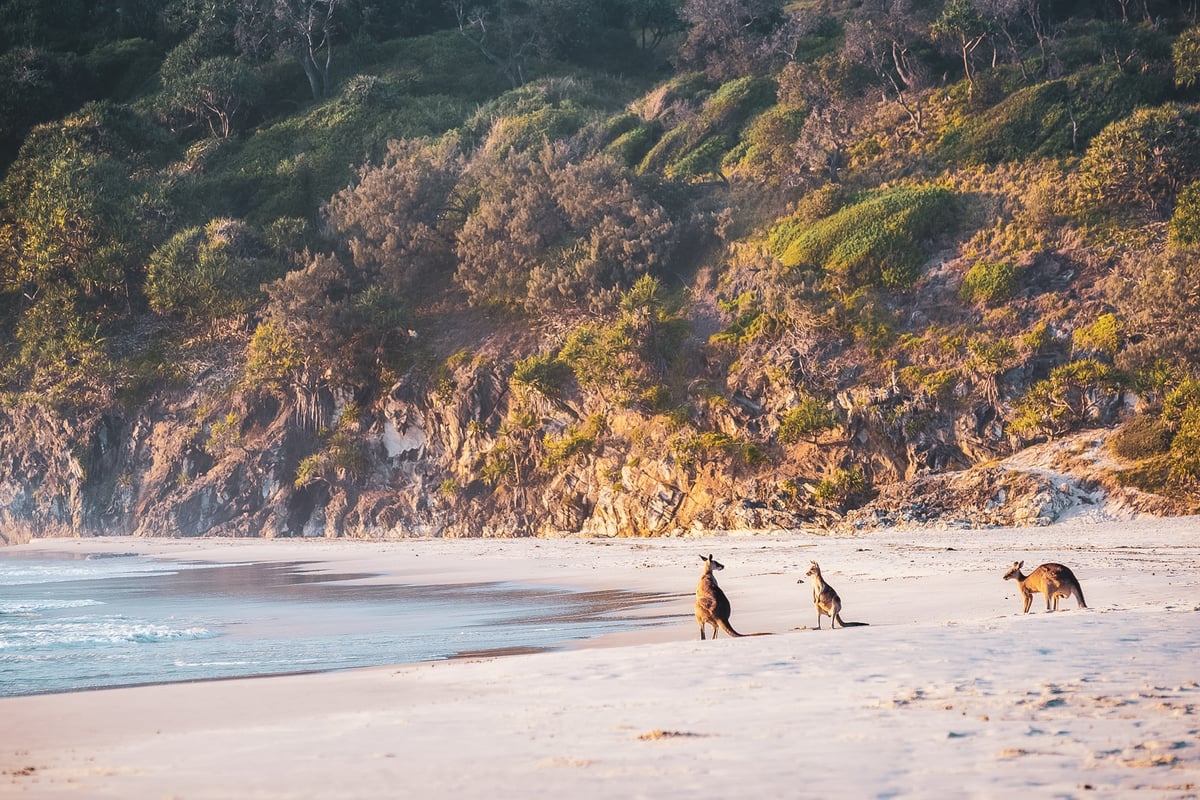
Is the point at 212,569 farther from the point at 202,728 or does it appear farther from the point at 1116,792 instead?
the point at 1116,792

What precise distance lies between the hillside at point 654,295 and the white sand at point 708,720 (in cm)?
1330

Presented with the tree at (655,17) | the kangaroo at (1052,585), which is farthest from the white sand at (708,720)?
the tree at (655,17)

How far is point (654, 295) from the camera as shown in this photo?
2894 cm

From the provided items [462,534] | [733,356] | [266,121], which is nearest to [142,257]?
[266,121]

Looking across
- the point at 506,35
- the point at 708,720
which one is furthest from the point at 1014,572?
the point at 506,35

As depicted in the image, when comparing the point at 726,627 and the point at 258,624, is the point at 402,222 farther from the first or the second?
the point at 726,627

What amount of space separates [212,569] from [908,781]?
20779 millimetres

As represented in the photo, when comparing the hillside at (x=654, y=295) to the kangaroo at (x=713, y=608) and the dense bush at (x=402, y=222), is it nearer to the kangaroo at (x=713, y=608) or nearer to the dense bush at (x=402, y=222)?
the dense bush at (x=402, y=222)

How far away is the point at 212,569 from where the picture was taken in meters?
23.1

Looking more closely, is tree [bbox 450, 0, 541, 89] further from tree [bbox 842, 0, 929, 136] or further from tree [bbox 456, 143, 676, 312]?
tree [bbox 456, 143, 676, 312]

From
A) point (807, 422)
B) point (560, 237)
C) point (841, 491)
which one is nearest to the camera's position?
point (841, 491)

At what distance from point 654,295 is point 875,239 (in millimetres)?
5953

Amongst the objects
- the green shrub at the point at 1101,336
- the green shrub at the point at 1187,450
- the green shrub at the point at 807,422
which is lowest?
the green shrub at the point at 1187,450

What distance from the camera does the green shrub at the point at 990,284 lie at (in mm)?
26062
